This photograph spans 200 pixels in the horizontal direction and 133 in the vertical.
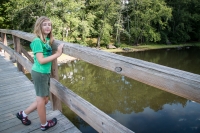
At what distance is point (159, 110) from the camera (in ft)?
28.6

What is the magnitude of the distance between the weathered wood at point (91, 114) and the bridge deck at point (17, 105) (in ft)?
1.39

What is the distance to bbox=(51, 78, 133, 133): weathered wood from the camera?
4.86 ft

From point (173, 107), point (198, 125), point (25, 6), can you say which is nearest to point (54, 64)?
point (198, 125)

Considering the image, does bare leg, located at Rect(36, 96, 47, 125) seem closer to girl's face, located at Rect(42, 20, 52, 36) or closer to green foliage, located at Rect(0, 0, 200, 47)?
girl's face, located at Rect(42, 20, 52, 36)

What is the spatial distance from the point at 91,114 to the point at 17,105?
6.44ft

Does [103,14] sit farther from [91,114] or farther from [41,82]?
[91,114]

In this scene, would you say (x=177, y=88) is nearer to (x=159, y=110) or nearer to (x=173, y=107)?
(x=159, y=110)

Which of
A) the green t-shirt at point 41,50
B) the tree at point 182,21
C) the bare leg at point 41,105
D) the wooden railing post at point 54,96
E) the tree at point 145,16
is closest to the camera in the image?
the green t-shirt at point 41,50

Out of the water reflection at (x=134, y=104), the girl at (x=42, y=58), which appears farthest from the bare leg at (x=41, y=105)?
the water reflection at (x=134, y=104)

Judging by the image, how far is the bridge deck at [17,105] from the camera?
234cm

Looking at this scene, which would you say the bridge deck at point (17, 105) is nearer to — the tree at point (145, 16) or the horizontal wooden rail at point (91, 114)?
the horizontal wooden rail at point (91, 114)

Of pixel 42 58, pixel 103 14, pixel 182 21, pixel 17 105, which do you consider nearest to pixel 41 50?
pixel 42 58

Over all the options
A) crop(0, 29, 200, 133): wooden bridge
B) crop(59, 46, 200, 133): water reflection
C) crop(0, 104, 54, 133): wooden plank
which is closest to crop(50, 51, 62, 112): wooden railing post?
crop(0, 29, 200, 133): wooden bridge

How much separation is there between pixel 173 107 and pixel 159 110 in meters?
0.96
